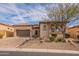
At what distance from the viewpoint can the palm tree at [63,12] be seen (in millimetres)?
4781

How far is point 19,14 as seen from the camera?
4.82 metres

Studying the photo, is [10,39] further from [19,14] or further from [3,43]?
[19,14]

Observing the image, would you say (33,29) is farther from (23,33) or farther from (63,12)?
(63,12)

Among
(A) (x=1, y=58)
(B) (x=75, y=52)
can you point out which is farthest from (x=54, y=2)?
(A) (x=1, y=58)

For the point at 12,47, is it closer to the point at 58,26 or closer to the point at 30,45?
the point at 30,45

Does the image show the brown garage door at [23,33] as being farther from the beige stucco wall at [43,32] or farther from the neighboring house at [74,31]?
the neighboring house at [74,31]

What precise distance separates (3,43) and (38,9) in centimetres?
93

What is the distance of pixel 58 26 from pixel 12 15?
35.6 inches

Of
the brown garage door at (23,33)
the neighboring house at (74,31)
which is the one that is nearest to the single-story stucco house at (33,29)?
the brown garage door at (23,33)

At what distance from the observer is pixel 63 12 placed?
15.8ft

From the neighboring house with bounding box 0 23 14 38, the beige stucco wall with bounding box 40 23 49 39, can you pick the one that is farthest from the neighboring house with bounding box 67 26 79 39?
the neighboring house with bounding box 0 23 14 38

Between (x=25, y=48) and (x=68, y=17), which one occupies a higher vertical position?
(x=68, y=17)

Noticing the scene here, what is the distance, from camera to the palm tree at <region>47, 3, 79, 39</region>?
15.7 ft

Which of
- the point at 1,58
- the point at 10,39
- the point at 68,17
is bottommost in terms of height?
the point at 1,58
